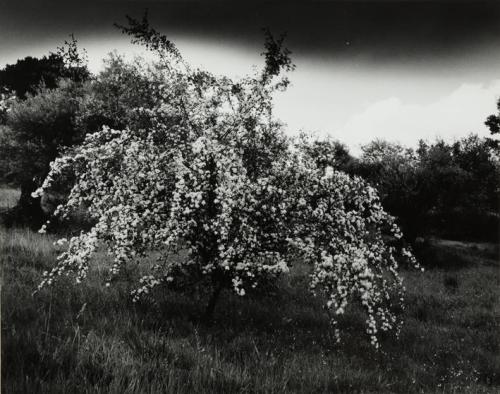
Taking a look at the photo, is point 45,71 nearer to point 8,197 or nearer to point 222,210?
Answer: point 8,197

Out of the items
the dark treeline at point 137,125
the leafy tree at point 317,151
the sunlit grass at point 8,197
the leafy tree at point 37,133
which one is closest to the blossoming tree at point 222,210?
the leafy tree at point 317,151

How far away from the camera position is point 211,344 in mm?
6547

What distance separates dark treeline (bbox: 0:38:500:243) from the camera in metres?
15.6

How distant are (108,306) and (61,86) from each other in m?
13.0

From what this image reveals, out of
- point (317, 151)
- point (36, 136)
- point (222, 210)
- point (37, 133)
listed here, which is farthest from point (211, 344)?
point (37, 133)

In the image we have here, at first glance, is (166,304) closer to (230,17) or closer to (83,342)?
(83,342)

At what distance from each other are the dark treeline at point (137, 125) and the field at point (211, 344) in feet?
11.7

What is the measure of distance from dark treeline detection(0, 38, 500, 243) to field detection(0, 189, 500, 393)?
3580 mm

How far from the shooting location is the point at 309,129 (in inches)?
409

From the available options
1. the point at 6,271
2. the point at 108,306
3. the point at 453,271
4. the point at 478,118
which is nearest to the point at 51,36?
the point at 6,271

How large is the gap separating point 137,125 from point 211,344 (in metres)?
7.86

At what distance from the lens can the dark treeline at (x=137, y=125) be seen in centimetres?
1556

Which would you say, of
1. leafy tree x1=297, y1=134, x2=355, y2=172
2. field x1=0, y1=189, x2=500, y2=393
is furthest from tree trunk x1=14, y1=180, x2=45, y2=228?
leafy tree x1=297, y1=134, x2=355, y2=172

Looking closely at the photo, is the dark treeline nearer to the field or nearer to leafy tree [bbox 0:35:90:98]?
leafy tree [bbox 0:35:90:98]
